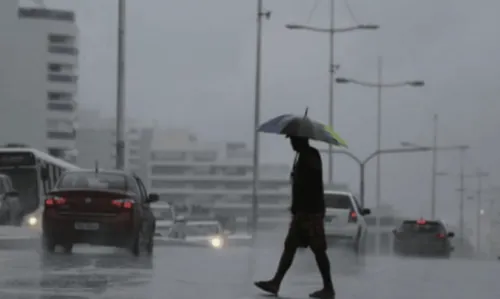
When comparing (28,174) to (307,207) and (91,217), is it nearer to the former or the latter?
(91,217)

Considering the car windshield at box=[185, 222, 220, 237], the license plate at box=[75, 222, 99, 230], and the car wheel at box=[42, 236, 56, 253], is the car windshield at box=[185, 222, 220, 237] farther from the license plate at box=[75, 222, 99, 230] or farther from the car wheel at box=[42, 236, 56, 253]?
the license plate at box=[75, 222, 99, 230]

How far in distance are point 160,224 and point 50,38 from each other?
262 ft

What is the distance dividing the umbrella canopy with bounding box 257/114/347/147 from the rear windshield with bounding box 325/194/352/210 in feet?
71.7

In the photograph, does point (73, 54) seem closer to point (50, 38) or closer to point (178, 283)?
point (50, 38)

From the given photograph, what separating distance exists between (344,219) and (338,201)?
893 millimetres

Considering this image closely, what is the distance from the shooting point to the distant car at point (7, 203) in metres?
38.3

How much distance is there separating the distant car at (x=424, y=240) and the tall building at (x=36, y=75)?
104 meters

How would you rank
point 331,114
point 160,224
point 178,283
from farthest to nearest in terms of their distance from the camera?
point 331,114 < point 160,224 < point 178,283

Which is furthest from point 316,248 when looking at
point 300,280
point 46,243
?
point 46,243

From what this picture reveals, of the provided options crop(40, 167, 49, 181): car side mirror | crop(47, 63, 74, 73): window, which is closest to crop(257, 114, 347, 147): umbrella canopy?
crop(40, 167, 49, 181): car side mirror

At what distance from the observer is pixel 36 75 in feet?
500

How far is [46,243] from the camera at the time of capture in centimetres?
2383

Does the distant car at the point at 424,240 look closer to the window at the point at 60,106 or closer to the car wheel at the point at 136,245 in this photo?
the car wheel at the point at 136,245

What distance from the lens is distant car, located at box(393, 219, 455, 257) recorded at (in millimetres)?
47094
